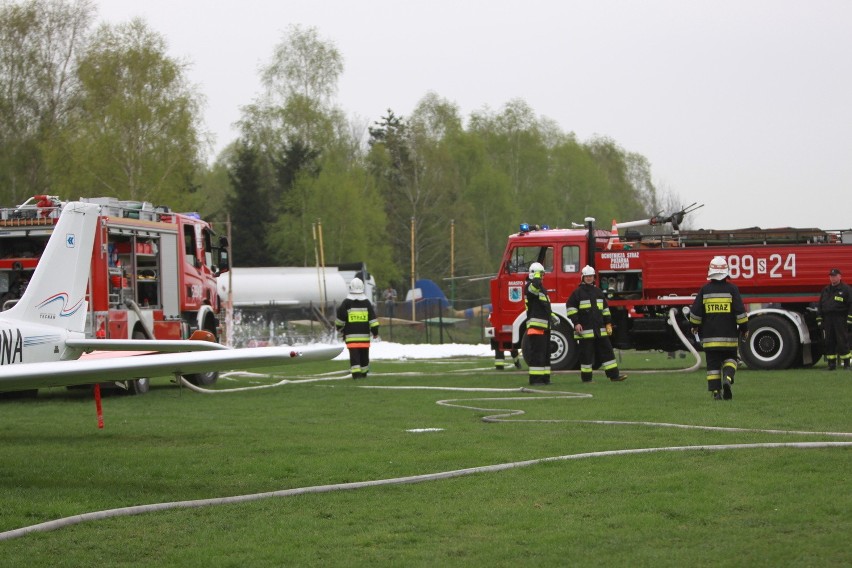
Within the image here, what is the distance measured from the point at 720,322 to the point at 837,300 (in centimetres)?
678

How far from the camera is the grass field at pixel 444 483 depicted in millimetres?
6305

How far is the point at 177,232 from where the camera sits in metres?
21.0

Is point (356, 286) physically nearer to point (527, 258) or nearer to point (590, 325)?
point (527, 258)

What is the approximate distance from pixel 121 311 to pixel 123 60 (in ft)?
110

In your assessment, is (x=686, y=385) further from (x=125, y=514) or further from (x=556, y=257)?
(x=125, y=514)

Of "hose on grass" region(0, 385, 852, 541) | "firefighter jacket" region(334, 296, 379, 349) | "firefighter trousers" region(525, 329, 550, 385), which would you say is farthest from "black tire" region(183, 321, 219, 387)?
"hose on grass" region(0, 385, 852, 541)

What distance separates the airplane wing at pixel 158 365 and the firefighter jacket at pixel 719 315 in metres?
7.09

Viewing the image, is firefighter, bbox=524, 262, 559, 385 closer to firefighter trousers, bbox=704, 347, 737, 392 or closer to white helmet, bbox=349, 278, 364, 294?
white helmet, bbox=349, 278, 364, 294

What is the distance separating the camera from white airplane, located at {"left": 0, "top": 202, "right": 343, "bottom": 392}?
332 inches

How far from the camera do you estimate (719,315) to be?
14.3 m

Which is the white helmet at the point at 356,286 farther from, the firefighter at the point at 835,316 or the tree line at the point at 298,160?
the tree line at the point at 298,160

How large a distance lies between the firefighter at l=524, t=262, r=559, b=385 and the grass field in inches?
113

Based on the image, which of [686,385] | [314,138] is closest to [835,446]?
[686,385]

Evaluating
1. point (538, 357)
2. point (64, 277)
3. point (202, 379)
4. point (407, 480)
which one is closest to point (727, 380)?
point (538, 357)
